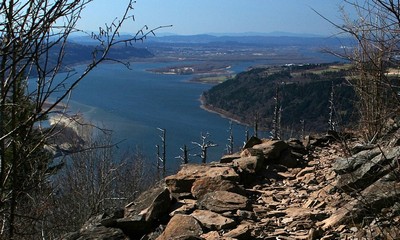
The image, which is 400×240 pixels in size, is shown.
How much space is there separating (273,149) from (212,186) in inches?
74.6

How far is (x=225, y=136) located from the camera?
201ft

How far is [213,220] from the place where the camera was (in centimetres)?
571

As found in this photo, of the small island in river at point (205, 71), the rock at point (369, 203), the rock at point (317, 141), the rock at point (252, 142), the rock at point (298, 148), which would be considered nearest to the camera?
the rock at point (369, 203)

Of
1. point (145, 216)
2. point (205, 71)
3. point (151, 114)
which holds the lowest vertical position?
point (151, 114)

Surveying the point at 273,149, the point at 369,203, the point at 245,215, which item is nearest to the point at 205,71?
the point at 273,149

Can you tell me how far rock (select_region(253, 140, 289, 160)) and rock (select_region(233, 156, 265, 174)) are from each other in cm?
27

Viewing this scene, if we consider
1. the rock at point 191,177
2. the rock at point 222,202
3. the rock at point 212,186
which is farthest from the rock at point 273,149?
the rock at point 222,202

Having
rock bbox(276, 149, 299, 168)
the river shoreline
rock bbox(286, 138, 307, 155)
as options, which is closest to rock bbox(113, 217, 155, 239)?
rock bbox(276, 149, 299, 168)

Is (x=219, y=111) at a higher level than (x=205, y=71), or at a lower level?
lower

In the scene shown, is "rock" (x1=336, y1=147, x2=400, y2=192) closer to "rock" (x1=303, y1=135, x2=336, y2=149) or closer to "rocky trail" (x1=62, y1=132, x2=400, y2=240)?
"rocky trail" (x1=62, y1=132, x2=400, y2=240)

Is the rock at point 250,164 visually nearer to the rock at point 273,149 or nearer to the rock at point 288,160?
the rock at point 273,149

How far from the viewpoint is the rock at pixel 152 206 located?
6.47 meters

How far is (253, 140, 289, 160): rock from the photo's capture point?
8264mm

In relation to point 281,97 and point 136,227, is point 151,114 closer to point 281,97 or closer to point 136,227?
point 281,97
